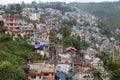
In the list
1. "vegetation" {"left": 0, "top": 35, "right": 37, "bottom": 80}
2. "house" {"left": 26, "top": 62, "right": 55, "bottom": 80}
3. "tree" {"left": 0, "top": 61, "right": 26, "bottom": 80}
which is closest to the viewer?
"tree" {"left": 0, "top": 61, "right": 26, "bottom": 80}

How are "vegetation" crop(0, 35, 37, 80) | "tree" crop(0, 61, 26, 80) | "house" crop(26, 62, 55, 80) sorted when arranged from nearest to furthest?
"tree" crop(0, 61, 26, 80) < "vegetation" crop(0, 35, 37, 80) < "house" crop(26, 62, 55, 80)

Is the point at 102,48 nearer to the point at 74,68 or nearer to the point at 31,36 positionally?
the point at 31,36

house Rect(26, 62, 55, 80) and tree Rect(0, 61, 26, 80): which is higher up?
tree Rect(0, 61, 26, 80)

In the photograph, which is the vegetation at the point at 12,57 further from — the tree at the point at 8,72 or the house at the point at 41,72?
the house at the point at 41,72

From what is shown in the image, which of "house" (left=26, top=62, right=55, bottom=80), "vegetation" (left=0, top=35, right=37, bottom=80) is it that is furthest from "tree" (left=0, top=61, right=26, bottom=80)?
"house" (left=26, top=62, right=55, bottom=80)

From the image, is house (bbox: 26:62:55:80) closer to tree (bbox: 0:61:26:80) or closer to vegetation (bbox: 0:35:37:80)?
vegetation (bbox: 0:35:37:80)

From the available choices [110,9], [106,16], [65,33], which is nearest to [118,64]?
[65,33]

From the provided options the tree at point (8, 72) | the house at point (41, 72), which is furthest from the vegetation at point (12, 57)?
the house at point (41, 72)

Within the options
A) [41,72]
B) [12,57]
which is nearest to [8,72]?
[41,72]

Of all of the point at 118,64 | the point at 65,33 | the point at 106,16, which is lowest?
the point at 106,16

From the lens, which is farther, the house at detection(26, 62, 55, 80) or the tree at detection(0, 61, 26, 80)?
the house at detection(26, 62, 55, 80)

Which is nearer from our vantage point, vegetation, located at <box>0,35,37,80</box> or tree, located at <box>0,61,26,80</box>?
tree, located at <box>0,61,26,80</box>
